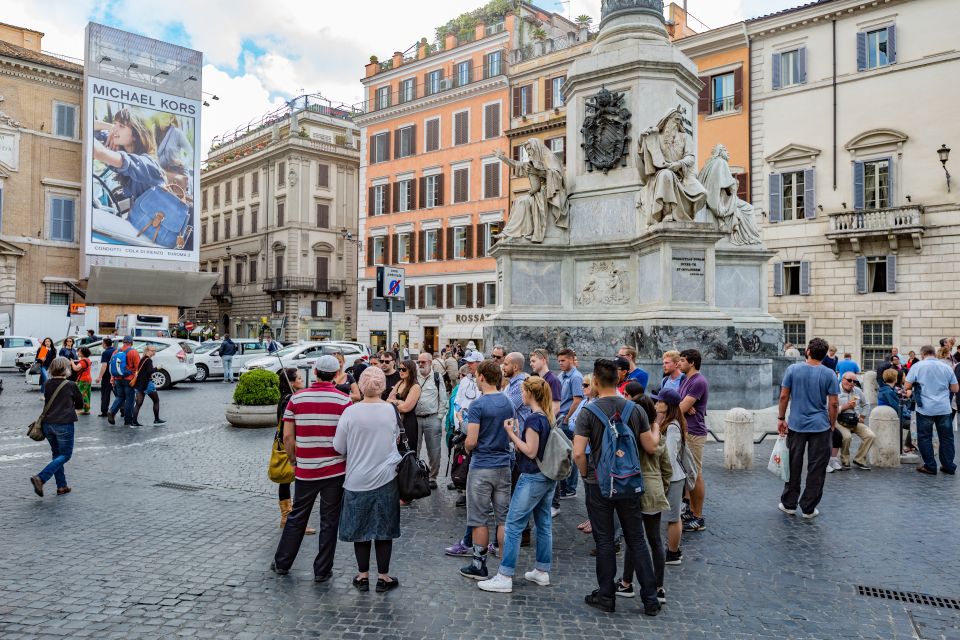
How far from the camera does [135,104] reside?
135 feet

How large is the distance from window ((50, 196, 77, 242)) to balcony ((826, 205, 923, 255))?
40005mm

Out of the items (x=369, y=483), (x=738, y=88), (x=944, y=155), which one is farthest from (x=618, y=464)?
(x=738, y=88)

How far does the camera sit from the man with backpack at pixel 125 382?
1358 cm

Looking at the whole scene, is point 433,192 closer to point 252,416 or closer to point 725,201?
point 725,201

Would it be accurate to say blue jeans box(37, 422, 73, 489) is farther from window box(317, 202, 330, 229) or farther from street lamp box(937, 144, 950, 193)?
window box(317, 202, 330, 229)

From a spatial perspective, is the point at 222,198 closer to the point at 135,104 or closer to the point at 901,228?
the point at 135,104

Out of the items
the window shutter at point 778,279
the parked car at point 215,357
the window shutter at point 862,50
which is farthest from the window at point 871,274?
the parked car at point 215,357

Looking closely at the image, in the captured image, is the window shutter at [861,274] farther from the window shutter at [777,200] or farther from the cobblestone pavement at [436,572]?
the cobblestone pavement at [436,572]

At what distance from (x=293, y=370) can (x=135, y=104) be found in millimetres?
40381

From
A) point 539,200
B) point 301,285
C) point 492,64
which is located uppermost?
point 492,64

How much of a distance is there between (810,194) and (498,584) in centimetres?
2927

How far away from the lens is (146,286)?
41.9m

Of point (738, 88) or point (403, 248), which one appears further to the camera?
point (403, 248)

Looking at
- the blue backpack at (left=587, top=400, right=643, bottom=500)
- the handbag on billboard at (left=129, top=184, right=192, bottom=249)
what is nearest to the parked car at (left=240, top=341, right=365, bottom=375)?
the blue backpack at (left=587, top=400, right=643, bottom=500)
